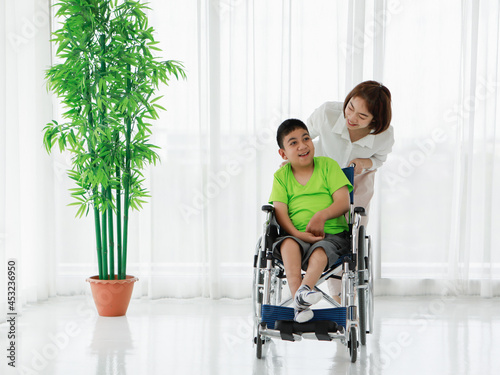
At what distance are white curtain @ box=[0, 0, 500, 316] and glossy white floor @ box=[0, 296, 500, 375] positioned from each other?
318 millimetres

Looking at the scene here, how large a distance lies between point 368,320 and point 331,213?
56 cm

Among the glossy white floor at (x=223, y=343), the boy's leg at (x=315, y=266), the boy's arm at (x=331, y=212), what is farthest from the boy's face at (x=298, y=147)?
the glossy white floor at (x=223, y=343)

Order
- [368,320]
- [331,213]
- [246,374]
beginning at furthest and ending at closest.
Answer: [368,320]
[331,213]
[246,374]

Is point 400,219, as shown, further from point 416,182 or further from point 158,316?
point 158,316

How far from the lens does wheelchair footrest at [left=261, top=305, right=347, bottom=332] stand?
1.93 meters

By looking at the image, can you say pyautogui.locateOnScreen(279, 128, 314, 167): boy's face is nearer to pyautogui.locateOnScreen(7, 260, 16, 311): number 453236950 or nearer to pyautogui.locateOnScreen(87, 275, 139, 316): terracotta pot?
pyautogui.locateOnScreen(87, 275, 139, 316): terracotta pot

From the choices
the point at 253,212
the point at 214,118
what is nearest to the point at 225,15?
the point at 214,118

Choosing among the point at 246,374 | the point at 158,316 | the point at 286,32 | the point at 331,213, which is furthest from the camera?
the point at 286,32

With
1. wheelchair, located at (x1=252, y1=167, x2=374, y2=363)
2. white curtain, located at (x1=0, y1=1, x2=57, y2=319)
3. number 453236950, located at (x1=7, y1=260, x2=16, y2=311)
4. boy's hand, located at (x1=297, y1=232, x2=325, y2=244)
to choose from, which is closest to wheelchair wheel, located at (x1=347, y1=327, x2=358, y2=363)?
wheelchair, located at (x1=252, y1=167, x2=374, y2=363)

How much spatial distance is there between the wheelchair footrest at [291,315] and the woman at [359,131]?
72cm

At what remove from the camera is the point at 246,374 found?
1938mm

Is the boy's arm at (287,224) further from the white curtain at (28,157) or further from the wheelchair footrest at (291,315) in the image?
the white curtain at (28,157)

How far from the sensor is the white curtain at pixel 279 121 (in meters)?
3.19

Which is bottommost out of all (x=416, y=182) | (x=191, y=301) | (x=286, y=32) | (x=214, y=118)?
(x=191, y=301)
